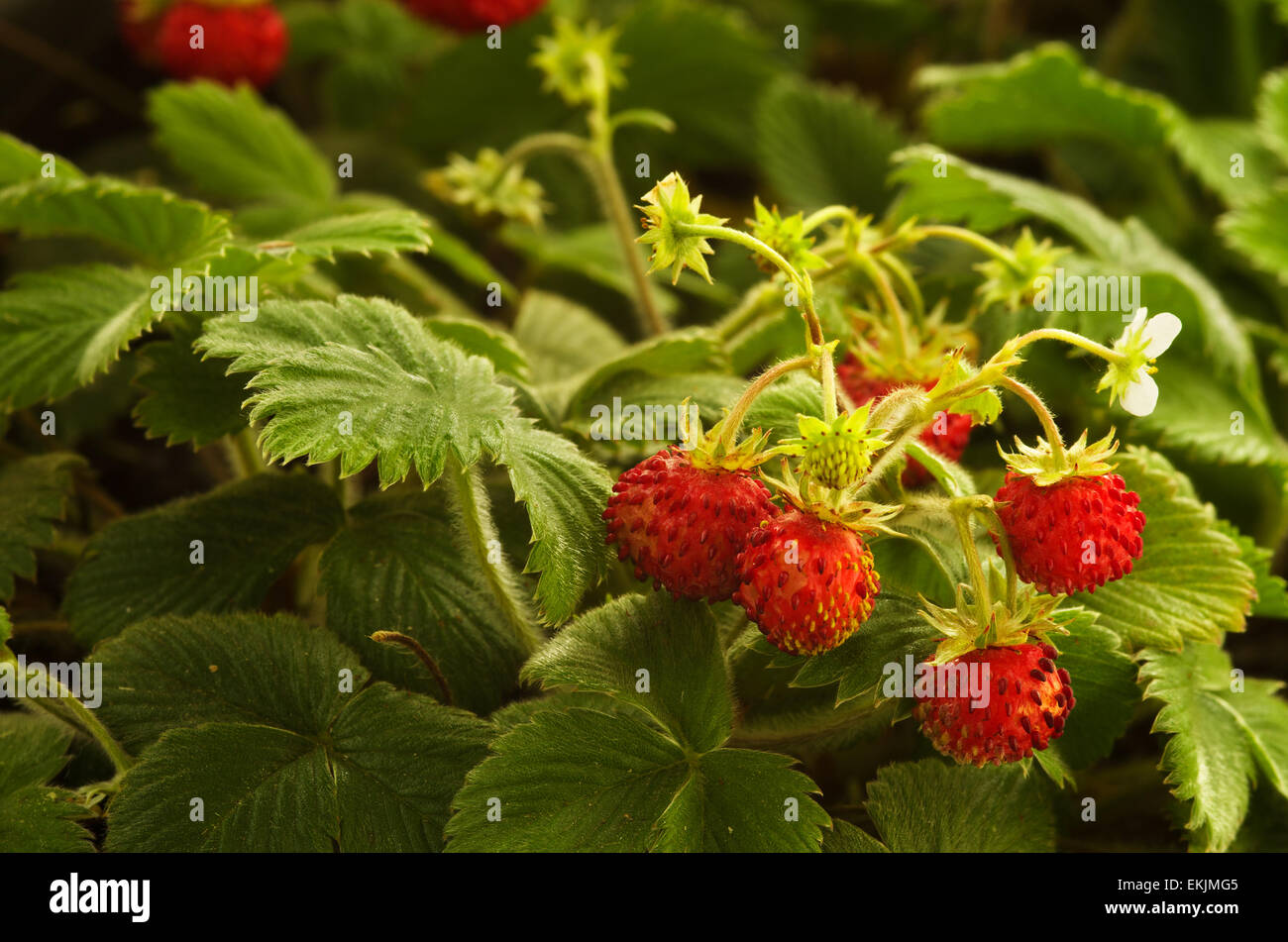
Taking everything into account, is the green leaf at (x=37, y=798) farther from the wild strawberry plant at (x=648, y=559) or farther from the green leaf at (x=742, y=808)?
the green leaf at (x=742, y=808)

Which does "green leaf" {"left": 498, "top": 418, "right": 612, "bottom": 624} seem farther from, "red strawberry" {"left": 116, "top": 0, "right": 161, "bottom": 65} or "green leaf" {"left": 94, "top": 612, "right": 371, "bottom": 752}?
"red strawberry" {"left": 116, "top": 0, "right": 161, "bottom": 65}

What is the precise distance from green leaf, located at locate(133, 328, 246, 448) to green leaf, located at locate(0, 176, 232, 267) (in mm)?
75

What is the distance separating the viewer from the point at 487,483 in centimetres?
92

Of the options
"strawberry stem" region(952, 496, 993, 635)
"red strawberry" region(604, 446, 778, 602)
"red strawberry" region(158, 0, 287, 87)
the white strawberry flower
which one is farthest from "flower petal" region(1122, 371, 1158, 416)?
"red strawberry" region(158, 0, 287, 87)

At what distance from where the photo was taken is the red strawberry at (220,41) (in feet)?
4.97

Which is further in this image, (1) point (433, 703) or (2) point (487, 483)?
(2) point (487, 483)

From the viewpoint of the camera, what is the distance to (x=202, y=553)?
0.90 m

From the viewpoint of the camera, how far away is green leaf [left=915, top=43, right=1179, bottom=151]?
4.14 ft

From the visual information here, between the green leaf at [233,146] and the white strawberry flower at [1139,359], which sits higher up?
the green leaf at [233,146]

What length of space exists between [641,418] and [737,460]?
18 centimetres

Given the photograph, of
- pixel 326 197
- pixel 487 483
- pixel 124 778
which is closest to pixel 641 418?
pixel 487 483

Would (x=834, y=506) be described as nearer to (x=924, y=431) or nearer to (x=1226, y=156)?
(x=924, y=431)

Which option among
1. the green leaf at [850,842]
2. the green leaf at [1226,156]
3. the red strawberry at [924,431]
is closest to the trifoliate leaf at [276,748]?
the green leaf at [850,842]
